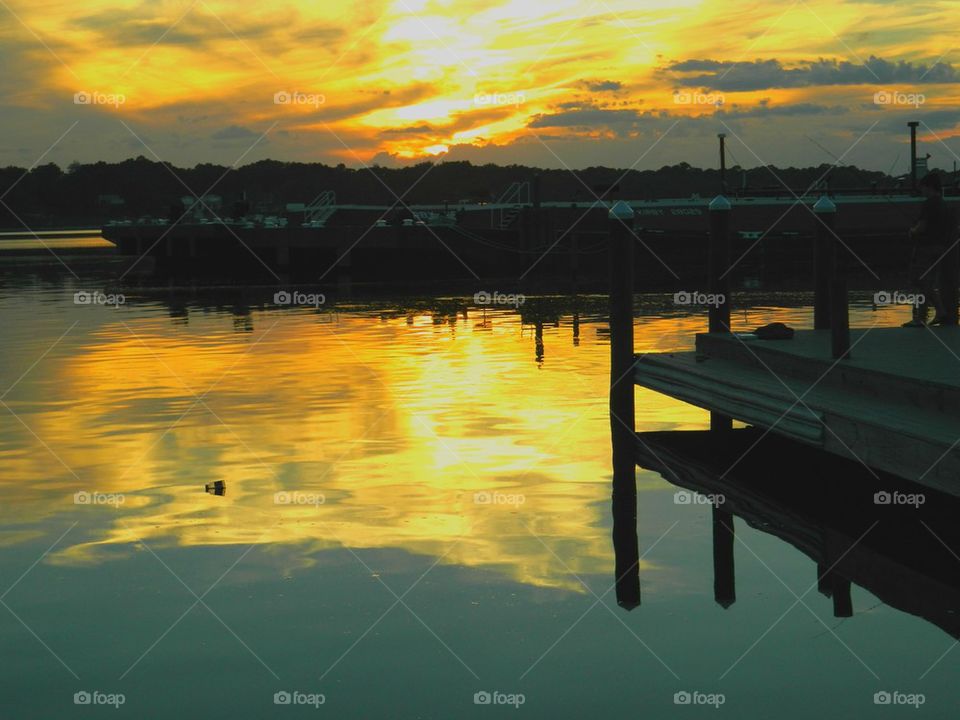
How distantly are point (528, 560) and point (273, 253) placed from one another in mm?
64882

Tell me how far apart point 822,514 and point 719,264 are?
5576 mm

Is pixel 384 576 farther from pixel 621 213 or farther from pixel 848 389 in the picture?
pixel 621 213

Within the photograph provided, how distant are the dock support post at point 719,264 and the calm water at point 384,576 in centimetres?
146

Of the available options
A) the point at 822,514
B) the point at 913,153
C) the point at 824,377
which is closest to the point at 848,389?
the point at 824,377

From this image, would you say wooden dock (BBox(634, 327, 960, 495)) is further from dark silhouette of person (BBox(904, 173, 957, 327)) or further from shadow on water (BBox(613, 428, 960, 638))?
shadow on water (BBox(613, 428, 960, 638))

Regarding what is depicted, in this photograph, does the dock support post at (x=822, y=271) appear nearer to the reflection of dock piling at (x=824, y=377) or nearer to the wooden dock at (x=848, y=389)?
the reflection of dock piling at (x=824, y=377)

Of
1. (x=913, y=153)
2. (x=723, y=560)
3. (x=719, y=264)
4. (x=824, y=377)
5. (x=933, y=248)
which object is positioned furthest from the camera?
(x=913, y=153)

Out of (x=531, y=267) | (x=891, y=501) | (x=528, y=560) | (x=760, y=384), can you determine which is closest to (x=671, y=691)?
(x=528, y=560)

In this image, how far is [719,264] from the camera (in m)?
18.1

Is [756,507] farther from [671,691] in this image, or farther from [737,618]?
[671,691]

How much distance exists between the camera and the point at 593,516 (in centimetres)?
1293

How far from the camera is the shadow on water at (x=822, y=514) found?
10.5 meters

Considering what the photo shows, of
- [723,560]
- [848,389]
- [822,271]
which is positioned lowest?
[723,560]

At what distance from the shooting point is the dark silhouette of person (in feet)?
56.6
